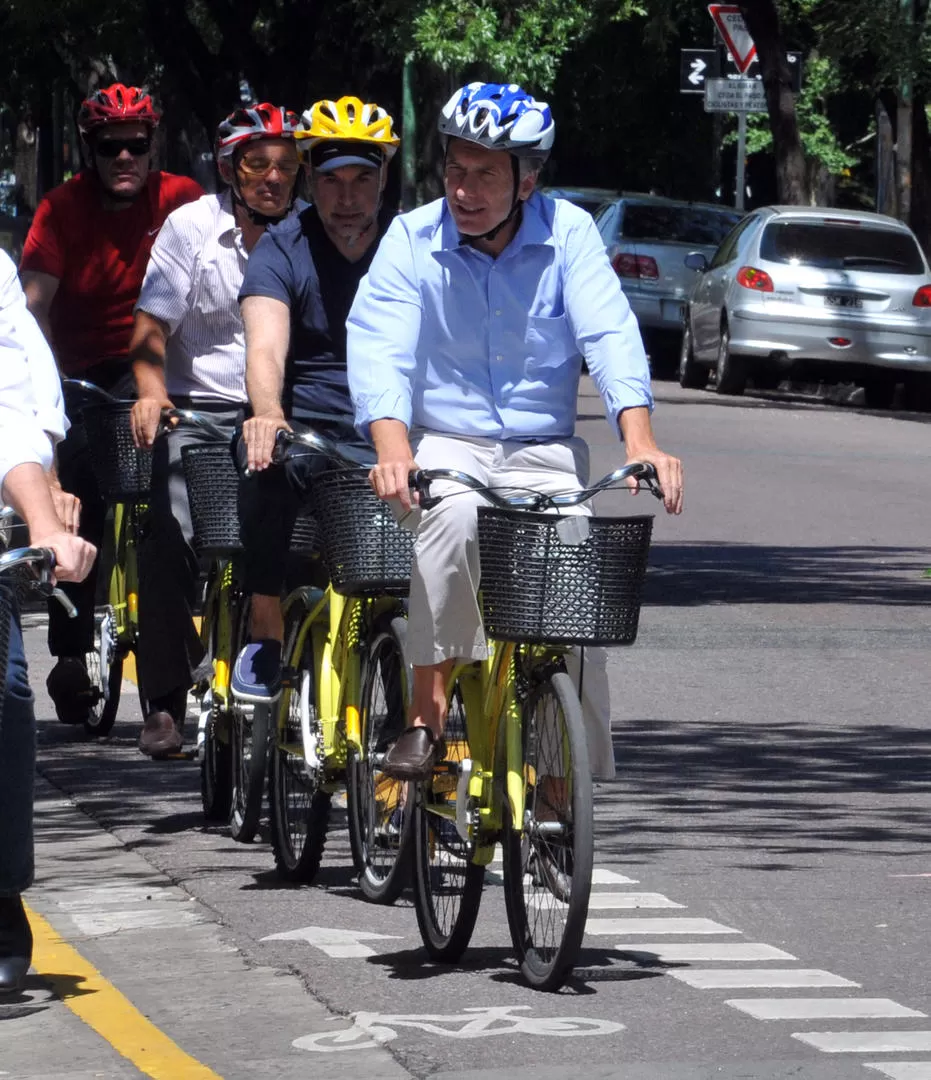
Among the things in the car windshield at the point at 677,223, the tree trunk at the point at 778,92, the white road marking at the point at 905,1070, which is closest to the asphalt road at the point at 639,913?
the white road marking at the point at 905,1070

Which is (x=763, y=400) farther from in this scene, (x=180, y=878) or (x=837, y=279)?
(x=180, y=878)

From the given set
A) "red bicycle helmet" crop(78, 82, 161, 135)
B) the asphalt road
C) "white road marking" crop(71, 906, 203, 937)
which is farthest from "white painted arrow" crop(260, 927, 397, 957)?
"red bicycle helmet" crop(78, 82, 161, 135)

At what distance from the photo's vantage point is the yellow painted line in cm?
519

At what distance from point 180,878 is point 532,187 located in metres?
1.98

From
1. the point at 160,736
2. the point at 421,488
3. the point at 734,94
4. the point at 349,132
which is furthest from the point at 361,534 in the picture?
the point at 734,94

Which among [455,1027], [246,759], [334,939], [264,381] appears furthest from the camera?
[246,759]

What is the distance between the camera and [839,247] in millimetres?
24984

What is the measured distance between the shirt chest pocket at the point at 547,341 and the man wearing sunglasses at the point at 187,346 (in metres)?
1.95

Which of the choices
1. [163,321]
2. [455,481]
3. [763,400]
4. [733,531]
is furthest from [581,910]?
[763,400]

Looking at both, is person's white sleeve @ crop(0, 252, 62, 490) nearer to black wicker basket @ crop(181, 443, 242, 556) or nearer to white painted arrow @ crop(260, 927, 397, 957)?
white painted arrow @ crop(260, 927, 397, 957)

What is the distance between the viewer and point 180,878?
7.05m

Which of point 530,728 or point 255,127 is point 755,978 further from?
point 255,127

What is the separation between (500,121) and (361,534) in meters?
0.98

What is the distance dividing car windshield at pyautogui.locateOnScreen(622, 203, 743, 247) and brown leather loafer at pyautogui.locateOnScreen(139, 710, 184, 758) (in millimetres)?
20212
